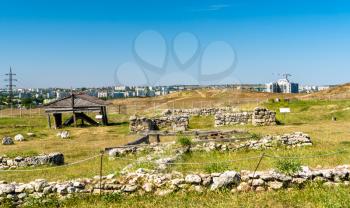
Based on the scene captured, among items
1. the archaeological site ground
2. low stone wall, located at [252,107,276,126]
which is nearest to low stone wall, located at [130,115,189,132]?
low stone wall, located at [252,107,276,126]

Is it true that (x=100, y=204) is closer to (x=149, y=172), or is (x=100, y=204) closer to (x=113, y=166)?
(x=149, y=172)

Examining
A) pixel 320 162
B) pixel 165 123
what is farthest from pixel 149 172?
pixel 165 123

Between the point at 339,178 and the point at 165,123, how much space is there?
26889mm

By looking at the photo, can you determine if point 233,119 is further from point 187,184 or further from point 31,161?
point 187,184

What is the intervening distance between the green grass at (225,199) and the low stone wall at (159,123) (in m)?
22.5

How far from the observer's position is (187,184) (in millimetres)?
11961

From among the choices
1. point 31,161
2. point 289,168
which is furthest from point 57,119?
point 289,168

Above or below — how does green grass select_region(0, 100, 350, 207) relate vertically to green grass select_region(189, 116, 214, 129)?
above

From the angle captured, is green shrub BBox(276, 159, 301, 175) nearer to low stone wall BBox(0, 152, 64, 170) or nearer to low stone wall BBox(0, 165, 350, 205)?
low stone wall BBox(0, 165, 350, 205)

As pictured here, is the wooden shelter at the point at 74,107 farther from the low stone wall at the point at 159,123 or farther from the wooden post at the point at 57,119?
the low stone wall at the point at 159,123

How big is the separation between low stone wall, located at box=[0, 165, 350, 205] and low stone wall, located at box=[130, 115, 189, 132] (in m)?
22.0

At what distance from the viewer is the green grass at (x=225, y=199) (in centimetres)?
1043

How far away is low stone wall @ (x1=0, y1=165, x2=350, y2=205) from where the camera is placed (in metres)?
11.8

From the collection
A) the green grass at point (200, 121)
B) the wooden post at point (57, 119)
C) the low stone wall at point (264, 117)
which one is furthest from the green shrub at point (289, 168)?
the wooden post at point (57, 119)
